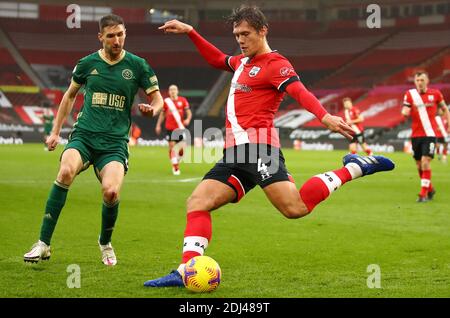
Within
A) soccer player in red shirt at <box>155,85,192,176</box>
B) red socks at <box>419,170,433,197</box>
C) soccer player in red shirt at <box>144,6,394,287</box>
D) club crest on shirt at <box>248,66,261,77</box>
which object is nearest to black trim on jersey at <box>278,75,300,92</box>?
soccer player in red shirt at <box>144,6,394,287</box>

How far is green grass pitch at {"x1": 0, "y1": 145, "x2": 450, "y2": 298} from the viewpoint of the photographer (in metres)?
6.40

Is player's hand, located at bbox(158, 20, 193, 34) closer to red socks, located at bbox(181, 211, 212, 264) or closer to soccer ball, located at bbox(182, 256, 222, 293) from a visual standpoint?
red socks, located at bbox(181, 211, 212, 264)

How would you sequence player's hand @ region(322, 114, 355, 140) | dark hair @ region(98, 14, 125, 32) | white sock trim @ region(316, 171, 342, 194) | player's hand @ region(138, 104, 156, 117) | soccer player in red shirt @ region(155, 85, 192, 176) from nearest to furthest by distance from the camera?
player's hand @ region(322, 114, 355, 140) < white sock trim @ region(316, 171, 342, 194) < player's hand @ region(138, 104, 156, 117) < dark hair @ region(98, 14, 125, 32) < soccer player in red shirt @ region(155, 85, 192, 176)

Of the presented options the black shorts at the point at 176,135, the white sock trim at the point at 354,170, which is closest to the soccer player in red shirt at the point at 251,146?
the white sock trim at the point at 354,170

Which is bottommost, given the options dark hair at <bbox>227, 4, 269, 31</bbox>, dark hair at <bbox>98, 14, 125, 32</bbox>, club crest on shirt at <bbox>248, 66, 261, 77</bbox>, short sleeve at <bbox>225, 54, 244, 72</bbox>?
club crest on shirt at <bbox>248, 66, 261, 77</bbox>

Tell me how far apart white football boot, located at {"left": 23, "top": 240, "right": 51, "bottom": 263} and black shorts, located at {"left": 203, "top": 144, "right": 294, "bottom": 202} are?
6.09ft

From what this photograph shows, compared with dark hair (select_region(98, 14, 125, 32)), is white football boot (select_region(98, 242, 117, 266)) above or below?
below

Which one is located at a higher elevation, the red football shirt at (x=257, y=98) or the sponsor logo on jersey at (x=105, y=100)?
the sponsor logo on jersey at (x=105, y=100)

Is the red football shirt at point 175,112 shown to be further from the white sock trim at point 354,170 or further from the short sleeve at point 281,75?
the short sleeve at point 281,75

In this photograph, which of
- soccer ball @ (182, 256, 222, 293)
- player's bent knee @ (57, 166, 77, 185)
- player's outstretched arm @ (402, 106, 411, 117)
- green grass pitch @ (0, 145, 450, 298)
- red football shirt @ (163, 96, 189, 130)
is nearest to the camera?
soccer ball @ (182, 256, 222, 293)

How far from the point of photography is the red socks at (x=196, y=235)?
6.41 metres

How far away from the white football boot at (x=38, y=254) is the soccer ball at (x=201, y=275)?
176 cm
